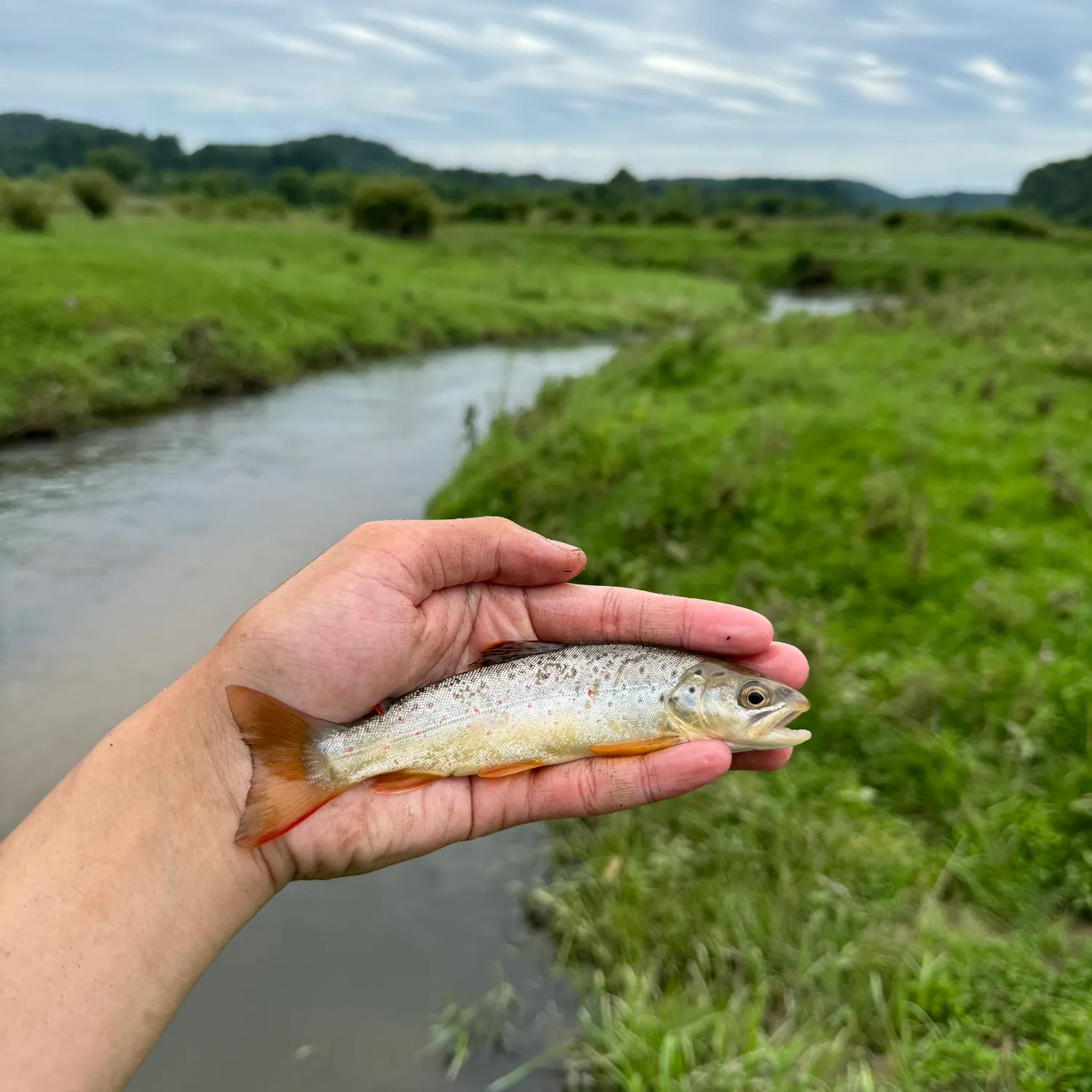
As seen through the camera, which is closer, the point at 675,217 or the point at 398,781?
the point at 398,781

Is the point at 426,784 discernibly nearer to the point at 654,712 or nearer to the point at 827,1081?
the point at 654,712

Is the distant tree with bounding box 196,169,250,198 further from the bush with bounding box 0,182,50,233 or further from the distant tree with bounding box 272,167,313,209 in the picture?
the bush with bounding box 0,182,50,233

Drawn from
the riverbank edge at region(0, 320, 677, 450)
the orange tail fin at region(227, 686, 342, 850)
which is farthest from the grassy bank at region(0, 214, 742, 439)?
the orange tail fin at region(227, 686, 342, 850)

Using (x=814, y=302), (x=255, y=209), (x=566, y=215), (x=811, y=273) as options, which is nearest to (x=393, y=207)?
(x=255, y=209)

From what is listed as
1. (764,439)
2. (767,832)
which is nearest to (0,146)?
(764,439)

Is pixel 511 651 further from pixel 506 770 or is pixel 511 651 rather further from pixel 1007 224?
pixel 1007 224

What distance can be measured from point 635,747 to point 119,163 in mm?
126790

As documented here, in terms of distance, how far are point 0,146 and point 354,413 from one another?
46152 millimetres

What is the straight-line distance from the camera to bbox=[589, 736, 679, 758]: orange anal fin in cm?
371

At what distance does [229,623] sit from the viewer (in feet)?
34.9

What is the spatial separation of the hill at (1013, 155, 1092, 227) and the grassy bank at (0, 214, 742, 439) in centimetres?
8254

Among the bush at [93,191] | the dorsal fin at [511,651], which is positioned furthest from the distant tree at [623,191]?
the dorsal fin at [511,651]

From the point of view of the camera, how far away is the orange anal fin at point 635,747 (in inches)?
146

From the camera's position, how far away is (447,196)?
442 feet
